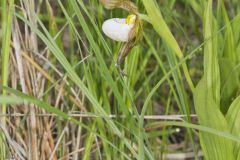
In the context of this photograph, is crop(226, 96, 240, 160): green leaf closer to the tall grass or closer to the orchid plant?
the tall grass

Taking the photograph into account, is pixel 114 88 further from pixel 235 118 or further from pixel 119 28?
pixel 235 118

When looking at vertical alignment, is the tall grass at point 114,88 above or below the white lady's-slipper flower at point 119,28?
below

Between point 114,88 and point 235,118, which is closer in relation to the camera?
point 114,88

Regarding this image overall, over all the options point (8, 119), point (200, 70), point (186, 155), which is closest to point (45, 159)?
point (8, 119)

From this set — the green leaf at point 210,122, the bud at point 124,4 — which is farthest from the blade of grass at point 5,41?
the green leaf at point 210,122

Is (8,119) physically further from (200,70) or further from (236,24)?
(200,70)

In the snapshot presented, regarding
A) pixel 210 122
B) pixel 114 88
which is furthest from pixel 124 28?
pixel 210 122

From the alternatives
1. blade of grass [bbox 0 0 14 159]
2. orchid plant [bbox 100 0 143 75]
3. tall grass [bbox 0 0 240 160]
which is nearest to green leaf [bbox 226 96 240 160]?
tall grass [bbox 0 0 240 160]

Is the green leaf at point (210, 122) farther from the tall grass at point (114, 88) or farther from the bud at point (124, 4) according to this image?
the bud at point (124, 4)
